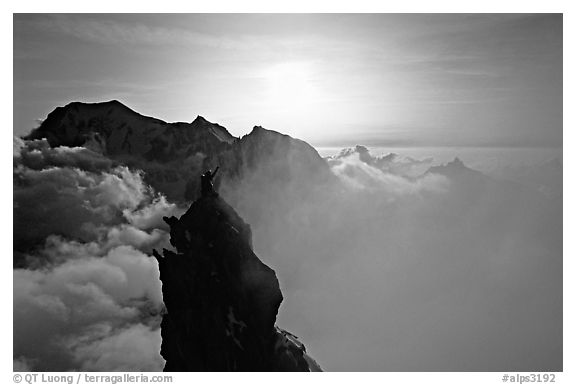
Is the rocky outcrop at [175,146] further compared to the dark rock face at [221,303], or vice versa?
the rocky outcrop at [175,146]

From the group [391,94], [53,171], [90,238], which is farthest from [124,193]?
[391,94]

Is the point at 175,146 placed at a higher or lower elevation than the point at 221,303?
higher

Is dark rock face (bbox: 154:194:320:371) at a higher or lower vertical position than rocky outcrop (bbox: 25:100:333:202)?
lower

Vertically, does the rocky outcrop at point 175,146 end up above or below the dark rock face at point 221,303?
above

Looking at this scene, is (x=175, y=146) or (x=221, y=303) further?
(x=175, y=146)

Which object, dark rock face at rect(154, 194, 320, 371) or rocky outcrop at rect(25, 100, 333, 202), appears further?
rocky outcrop at rect(25, 100, 333, 202)

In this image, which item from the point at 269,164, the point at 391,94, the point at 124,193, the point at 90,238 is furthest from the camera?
the point at 90,238
